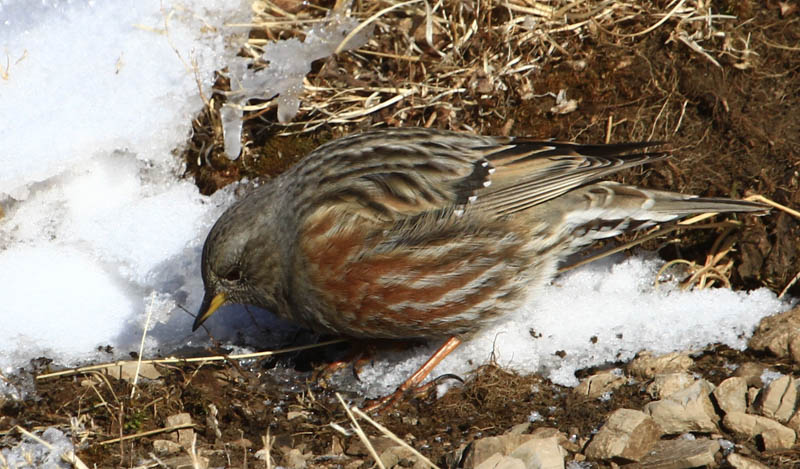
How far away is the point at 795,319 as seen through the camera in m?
3.90

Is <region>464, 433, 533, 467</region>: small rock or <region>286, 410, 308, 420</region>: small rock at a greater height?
<region>464, 433, 533, 467</region>: small rock

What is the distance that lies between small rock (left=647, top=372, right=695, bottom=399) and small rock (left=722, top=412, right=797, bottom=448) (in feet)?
1.02

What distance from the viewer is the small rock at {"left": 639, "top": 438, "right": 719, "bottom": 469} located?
297 cm

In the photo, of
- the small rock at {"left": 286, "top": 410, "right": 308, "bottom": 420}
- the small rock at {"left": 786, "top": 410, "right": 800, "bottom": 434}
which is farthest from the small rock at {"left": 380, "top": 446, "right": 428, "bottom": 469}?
the small rock at {"left": 786, "top": 410, "right": 800, "bottom": 434}

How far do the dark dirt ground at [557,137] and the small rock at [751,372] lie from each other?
0.24 feet

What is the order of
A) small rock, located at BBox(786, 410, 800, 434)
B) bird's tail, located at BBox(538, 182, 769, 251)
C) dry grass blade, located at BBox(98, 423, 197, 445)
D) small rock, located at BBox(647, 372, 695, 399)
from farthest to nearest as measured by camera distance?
bird's tail, located at BBox(538, 182, 769, 251) → small rock, located at BBox(647, 372, 695, 399) → dry grass blade, located at BBox(98, 423, 197, 445) → small rock, located at BBox(786, 410, 800, 434)

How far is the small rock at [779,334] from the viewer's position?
12.3 feet

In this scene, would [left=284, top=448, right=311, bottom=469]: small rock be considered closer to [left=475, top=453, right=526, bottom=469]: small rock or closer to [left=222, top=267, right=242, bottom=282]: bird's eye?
[left=475, top=453, right=526, bottom=469]: small rock

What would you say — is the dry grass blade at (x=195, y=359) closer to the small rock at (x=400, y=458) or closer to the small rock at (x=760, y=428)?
the small rock at (x=400, y=458)

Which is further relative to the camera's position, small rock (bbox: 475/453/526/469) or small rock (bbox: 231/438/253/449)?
small rock (bbox: 231/438/253/449)

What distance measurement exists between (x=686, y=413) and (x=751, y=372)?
56 centimetres

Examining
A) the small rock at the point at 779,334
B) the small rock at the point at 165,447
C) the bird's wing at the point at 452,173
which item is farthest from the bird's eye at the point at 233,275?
the small rock at the point at 779,334

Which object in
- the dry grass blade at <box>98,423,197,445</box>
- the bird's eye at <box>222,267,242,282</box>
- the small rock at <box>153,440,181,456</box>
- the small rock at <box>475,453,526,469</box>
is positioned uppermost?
the bird's eye at <box>222,267,242,282</box>

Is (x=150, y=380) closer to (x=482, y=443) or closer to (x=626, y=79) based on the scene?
(x=482, y=443)
